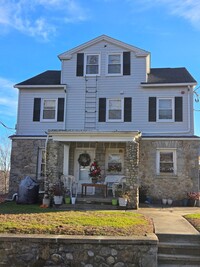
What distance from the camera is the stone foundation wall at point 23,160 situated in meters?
16.0

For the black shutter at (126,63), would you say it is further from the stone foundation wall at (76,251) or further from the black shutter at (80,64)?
the stone foundation wall at (76,251)

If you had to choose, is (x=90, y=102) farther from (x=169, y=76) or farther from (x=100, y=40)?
(x=169, y=76)

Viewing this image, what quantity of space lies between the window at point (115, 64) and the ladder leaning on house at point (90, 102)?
94 cm

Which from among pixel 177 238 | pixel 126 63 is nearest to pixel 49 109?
pixel 126 63

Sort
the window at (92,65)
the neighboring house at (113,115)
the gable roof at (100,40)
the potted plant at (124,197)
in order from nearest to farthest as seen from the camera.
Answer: the potted plant at (124,197)
the neighboring house at (113,115)
the gable roof at (100,40)
the window at (92,65)

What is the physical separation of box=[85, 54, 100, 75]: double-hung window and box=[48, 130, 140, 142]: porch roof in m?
4.47

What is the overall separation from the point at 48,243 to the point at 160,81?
1142cm

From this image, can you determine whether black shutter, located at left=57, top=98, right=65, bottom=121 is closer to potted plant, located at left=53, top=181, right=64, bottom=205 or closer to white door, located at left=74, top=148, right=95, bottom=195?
white door, located at left=74, top=148, right=95, bottom=195

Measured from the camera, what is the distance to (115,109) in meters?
16.2

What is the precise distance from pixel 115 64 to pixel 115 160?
487 cm

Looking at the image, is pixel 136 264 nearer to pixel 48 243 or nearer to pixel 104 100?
pixel 48 243

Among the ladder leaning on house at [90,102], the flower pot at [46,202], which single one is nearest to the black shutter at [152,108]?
the ladder leaning on house at [90,102]

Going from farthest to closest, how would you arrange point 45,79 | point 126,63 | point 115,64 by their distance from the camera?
point 45,79 < point 115,64 < point 126,63

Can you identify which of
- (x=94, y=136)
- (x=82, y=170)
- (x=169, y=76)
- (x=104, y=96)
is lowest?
(x=82, y=170)
